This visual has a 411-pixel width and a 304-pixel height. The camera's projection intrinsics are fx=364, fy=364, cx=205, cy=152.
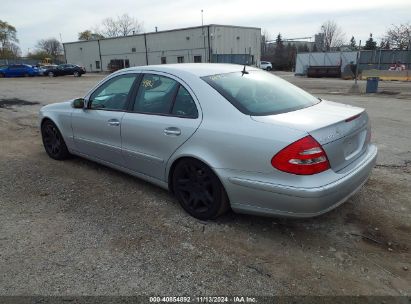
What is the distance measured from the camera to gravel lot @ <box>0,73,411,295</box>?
2.70m

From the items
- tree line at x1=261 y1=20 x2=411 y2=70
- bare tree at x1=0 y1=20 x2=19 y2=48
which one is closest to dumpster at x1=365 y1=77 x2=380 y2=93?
tree line at x1=261 y1=20 x2=411 y2=70

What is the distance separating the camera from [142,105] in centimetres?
405

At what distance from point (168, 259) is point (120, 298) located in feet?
1.80

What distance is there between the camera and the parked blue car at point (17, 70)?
38.6m

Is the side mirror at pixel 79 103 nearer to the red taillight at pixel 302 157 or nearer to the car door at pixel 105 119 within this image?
the car door at pixel 105 119

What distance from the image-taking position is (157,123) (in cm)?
378

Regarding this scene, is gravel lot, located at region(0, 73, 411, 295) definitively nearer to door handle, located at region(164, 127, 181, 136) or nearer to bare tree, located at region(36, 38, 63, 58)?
door handle, located at region(164, 127, 181, 136)

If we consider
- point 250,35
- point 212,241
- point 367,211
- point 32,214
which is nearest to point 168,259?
point 212,241

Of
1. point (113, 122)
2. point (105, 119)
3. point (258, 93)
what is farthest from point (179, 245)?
point (105, 119)

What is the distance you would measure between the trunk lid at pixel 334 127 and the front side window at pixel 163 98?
2.52 feet

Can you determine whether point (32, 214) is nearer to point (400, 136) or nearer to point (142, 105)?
point (142, 105)

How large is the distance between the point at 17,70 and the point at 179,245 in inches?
1650

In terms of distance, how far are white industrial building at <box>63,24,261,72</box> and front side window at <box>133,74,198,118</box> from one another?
114 ft

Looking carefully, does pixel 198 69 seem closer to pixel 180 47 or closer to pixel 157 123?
pixel 157 123
